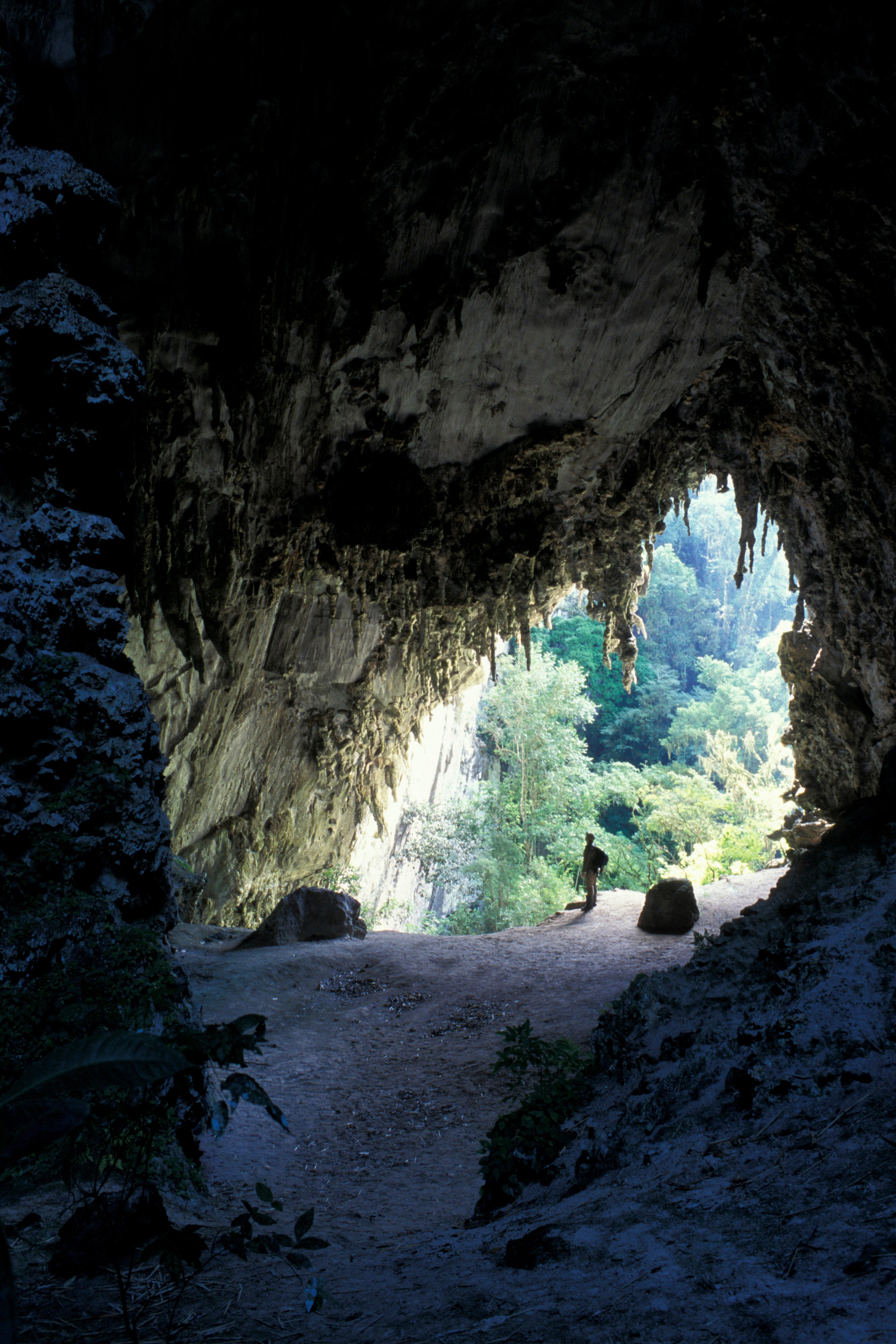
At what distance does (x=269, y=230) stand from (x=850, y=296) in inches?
164

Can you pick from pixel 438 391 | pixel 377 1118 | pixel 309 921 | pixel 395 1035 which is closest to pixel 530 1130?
pixel 377 1118

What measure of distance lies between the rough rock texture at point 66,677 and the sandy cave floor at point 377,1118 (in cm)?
75

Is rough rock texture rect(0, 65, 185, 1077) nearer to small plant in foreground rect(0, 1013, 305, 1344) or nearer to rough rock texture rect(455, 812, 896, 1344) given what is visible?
small plant in foreground rect(0, 1013, 305, 1344)

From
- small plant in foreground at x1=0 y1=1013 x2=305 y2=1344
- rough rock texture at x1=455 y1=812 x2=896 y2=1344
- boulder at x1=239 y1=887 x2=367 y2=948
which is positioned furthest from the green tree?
small plant in foreground at x1=0 y1=1013 x2=305 y2=1344

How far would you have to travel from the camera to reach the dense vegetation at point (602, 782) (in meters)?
18.5

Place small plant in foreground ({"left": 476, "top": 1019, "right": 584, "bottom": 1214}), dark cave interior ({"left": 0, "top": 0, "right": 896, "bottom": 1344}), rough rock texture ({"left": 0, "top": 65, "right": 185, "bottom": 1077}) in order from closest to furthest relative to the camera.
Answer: rough rock texture ({"left": 0, "top": 65, "right": 185, "bottom": 1077}) < small plant in foreground ({"left": 476, "top": 1019, "right": 584, "bottom": 1214}) < dark cave interior ({"left": 0, "top": 0, "right": 896, "bottom": 1344})

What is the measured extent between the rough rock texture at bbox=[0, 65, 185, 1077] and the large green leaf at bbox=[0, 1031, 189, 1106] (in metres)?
1.03

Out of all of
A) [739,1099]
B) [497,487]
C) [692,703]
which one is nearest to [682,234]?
[497,487]

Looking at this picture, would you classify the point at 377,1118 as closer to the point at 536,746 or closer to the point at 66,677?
the point at 66,677

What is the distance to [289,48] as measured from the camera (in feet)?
15.9

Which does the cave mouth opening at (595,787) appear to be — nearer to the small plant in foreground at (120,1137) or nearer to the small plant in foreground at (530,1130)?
the small plant in foreground at (530,1130)

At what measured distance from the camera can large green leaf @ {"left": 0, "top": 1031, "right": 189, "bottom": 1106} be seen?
1405 mm

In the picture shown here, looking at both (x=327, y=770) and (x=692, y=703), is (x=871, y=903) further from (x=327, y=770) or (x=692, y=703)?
(x=692, y=703)

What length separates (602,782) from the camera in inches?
869
